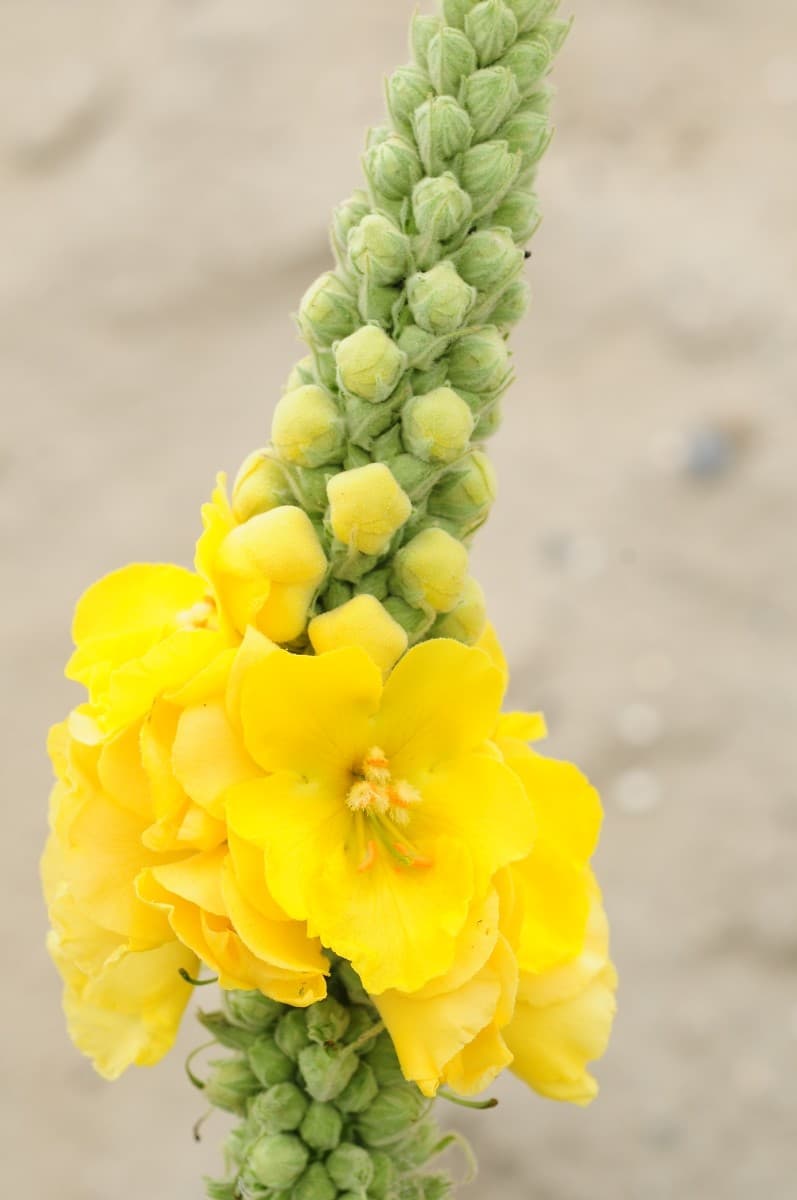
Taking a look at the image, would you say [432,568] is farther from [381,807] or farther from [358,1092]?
[358,1092]

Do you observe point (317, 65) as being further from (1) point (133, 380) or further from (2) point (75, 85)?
(1) point (133, 380)

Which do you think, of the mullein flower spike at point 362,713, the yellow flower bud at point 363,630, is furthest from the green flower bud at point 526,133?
the yellow flower bud at point 363,630

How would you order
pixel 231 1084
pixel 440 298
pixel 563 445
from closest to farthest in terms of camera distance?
pixel 440 298 → pixel 231 1084 → pixel 563 445

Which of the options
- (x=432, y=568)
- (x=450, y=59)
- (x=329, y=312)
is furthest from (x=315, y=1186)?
(x=450, y=59)

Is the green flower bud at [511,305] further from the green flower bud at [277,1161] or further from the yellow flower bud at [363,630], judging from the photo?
the green flower bud at [277,1161]

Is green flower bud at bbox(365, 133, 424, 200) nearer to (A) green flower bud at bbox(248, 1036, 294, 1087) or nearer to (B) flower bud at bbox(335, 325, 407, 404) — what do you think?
(B) flower bud at bbox(335, 325, 407, 404)

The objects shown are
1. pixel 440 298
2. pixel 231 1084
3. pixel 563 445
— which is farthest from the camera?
pixel 563 445
